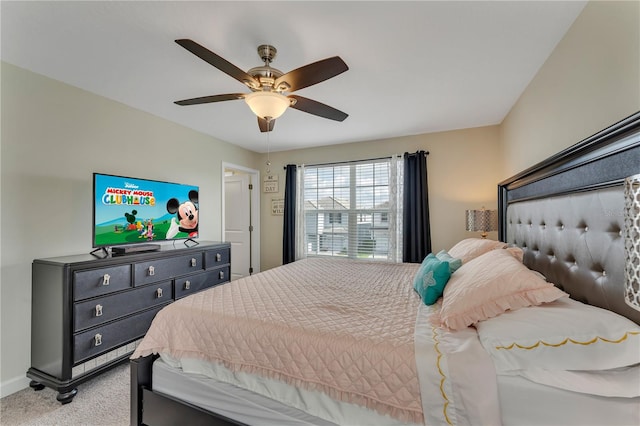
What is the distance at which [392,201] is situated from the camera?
150 inches

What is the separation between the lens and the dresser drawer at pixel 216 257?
310 cm

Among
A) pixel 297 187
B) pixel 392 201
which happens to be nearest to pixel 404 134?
pixel 392 201

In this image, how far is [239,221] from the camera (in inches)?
191

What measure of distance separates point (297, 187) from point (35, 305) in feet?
10.6

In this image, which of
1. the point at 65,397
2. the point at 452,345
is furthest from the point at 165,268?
the point at 452,345

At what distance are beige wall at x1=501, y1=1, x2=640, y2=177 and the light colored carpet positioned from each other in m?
3.20

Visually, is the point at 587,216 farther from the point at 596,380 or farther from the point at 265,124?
the point at 265,124

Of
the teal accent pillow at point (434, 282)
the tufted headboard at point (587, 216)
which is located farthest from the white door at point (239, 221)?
the tufted headboard at point (587, 216)

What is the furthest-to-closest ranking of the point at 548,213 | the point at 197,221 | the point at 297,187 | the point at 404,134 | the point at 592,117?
1. the point at 297,187
2. the point at 404,134
3. the point at 197,221
4. the point at 548,213
5. the point at 592,117

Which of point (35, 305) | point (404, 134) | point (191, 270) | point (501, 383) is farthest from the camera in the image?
point (404, 134)

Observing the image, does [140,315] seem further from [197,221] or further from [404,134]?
[404,134]

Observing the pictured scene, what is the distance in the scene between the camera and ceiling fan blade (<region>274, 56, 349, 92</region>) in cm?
144

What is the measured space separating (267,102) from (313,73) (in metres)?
0.34

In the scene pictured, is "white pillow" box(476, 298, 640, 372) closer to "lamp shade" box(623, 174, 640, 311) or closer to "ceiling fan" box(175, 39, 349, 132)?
"lamp shade" box(623, 174, 640, 311)
